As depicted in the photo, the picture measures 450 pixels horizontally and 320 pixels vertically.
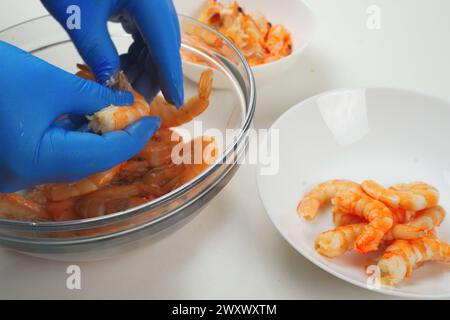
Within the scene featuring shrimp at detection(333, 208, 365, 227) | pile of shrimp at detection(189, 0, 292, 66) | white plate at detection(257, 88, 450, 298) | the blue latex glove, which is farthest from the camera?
pile of shrimp at detection(189, 0, 292, 66)

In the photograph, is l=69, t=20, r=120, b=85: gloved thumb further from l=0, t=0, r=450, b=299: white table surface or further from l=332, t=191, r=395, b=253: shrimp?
l=332, t=191, r=395, b=253: shrimp

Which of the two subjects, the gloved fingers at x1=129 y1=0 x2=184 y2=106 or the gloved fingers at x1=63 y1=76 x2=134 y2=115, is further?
the gloved fingers at x1=129 y1=0 x2=184 y2=106

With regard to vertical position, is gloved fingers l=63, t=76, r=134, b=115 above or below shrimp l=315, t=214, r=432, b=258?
above

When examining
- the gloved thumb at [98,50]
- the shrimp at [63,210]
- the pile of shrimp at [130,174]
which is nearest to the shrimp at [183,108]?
the pile of shrimp at [130,174]

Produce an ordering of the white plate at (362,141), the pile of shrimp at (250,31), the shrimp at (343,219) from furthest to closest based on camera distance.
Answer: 1. the pile of shrimp at (250,31)
2. the white plate at (362,141)
3. the shrimp at (343,219)

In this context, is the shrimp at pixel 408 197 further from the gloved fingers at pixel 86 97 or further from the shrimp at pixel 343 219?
the gloved fingers at pixel 86 97

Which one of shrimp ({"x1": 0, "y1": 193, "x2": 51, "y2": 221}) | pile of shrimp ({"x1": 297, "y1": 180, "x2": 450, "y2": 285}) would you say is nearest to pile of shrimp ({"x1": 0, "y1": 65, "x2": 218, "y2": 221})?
shrimp ({"x1": 0, "y1": 193, "x2": 51, "y2": 221})

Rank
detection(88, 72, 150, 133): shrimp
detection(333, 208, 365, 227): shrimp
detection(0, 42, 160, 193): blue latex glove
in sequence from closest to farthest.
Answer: detection(0, 42, 160, 193): blue latex glove
detection(88, 72, 150, 133): shrimp
detection(333, 208, 365, 227): shrimp
